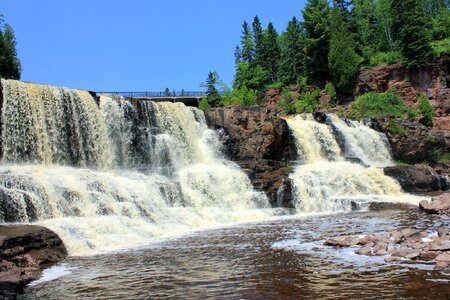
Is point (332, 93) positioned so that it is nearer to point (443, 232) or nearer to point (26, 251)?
point (443, 232)

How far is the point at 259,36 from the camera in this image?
266 ft

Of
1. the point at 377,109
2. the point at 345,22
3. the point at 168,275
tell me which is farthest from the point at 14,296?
the point at 345,22

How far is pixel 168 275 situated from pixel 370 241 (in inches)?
237

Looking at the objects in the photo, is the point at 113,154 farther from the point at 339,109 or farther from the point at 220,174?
the point at 339,109

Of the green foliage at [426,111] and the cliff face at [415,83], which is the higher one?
the cliff face at [415,83]

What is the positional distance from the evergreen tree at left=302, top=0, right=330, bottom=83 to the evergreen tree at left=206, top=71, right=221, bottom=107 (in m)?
13.5

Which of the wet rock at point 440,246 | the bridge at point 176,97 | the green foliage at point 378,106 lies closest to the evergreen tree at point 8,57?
the bridge at point 176,97

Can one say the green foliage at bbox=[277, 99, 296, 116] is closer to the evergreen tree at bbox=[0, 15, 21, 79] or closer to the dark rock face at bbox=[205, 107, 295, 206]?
the dark rock face at bbox=[205, 107, 295, 206]

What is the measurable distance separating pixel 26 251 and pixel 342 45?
49.1 metres

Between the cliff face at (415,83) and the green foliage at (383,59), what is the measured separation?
4.97ft

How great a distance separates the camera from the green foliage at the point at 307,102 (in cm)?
5238

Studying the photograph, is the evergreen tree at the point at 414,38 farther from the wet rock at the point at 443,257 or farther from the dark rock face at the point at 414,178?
the wet rock at the point at 443,257

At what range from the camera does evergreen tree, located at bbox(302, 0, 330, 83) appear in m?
57.9

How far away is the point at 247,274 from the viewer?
1011 centimetres
